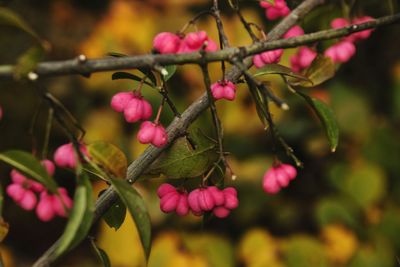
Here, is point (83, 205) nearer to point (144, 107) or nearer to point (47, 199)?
point (47, 199)

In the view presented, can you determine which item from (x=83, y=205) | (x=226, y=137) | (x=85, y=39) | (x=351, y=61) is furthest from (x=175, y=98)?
(x=83, y=205)

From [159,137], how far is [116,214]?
0.67 feet

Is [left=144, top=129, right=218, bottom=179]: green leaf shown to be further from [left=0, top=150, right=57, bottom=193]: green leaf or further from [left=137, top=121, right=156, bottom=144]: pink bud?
[left=0, top=150, right=57, bottom=193]: green leaf

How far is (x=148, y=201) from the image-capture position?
7.29 feet

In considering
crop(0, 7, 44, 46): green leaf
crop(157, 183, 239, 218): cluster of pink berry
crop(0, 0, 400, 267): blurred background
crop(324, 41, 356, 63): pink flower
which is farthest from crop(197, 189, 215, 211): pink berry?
crop(0, 0, 400, 267): blurred background

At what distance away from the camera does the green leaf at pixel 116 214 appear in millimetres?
1077

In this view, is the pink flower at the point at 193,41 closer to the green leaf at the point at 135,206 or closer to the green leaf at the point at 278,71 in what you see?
the green leaf at the point at 278,71

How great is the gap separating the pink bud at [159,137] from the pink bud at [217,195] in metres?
0.11

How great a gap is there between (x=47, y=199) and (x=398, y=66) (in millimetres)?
1833

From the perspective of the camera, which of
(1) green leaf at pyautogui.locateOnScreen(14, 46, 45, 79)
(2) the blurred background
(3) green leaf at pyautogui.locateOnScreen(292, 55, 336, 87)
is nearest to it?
(1) green leaf at pyautogui.locateOnScreen(14, 46, 45, 79)

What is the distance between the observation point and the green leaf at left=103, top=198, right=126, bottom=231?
108 centimetres

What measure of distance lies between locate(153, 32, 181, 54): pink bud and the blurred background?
1.14 m

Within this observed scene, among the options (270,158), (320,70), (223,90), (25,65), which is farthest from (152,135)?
(270,158)

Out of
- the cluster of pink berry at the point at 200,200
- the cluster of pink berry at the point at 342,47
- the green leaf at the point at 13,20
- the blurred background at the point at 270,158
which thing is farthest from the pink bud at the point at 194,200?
the blurred background at the point at 270,158
